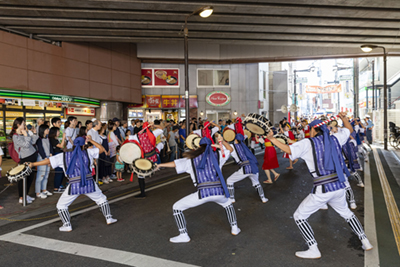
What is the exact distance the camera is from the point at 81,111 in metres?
19.7

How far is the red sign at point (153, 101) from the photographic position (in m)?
24.5

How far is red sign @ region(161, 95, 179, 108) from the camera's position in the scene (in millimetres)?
24734

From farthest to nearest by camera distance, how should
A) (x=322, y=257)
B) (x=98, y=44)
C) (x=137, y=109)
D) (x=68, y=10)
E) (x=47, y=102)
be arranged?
(x=137, y=109), (x=98, y=44), (x=47, y=102), (x=68, y=10), (x=322, y=257)

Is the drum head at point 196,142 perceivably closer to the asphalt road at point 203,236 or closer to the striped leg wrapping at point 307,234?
the asphalt road at point 203,236

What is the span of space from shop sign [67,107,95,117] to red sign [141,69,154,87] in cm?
538

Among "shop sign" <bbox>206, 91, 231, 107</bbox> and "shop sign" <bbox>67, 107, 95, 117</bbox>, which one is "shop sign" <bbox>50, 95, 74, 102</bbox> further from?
"shop sign" <bbox>206, 91, 231, 107</bbox>

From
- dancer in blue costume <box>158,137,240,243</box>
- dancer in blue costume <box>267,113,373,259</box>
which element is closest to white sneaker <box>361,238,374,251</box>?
dancer in blue costume <box>267,113,373,259</box>

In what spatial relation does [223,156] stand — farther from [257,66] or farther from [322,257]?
[257,66]

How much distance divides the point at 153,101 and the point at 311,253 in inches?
862

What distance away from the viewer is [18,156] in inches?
285

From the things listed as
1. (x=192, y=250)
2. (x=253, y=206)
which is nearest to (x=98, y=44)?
(x=253, y=206)

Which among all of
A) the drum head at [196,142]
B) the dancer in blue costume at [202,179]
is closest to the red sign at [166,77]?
the drum head at [196,142]

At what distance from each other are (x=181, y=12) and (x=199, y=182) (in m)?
11.5

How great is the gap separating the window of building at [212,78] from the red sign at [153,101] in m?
3.96
